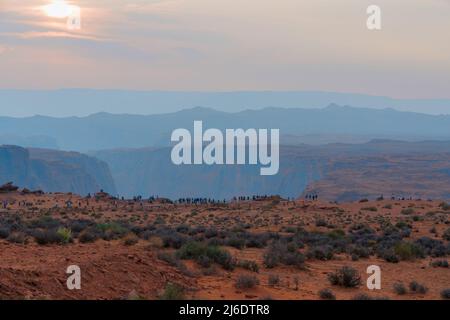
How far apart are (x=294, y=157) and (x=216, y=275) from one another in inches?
6979

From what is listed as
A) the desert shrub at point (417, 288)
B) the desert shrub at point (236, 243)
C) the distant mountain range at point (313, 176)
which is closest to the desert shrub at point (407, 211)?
the desert shrub at point (236, 243)

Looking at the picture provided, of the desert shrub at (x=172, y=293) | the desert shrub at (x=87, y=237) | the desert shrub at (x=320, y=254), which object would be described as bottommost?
the desert shrub at (x=320, y=254)

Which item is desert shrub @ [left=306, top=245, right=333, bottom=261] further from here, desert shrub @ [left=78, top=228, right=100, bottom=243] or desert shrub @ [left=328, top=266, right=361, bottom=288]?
desert shrub @ [left=78, top=228, right=100, bottom=243]

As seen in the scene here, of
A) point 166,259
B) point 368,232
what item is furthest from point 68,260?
point 368,232

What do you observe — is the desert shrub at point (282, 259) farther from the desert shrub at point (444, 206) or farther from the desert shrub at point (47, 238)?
the desert shrub at point (444, 206)

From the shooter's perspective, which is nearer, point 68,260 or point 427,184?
point 68,260

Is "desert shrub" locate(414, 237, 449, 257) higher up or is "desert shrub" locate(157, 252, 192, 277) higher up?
"desert shrub" locate(157, 252, 192, 277)

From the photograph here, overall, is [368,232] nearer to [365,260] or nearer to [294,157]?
[365,260]

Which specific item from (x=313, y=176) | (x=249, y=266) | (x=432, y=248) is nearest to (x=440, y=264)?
(x=432, y=248)

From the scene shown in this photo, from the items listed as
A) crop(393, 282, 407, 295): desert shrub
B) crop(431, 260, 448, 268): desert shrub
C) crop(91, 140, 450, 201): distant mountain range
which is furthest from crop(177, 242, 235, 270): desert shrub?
crop(91, 140, 450, 201): distant mountain range

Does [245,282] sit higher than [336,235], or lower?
higher

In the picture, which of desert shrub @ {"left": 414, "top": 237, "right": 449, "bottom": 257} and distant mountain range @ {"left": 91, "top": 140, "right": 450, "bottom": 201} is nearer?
desert shrub @ {"left": 414, "top": 237, "right": 449, "bottom": 257}

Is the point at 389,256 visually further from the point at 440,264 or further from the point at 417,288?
the point at 417,288
